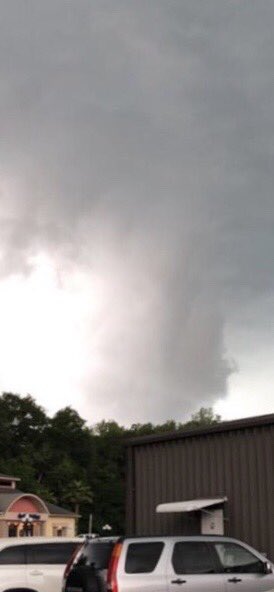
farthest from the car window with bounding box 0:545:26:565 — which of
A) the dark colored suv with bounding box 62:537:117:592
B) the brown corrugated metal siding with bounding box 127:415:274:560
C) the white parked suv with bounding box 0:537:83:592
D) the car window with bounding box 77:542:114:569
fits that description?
the brown corrugated metal siding with bounding box 127:415:274:560

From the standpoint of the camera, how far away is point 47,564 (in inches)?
744

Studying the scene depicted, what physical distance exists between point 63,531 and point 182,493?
5714 cm

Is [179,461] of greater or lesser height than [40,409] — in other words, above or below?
below

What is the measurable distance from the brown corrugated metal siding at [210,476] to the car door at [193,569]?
15.2 feet

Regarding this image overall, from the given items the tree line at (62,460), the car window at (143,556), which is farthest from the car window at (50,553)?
the tree line at (62,460)

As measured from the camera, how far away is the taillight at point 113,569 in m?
14.2

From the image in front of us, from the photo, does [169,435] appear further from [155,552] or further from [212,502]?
[155,552]

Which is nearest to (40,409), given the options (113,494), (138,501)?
(113,494)

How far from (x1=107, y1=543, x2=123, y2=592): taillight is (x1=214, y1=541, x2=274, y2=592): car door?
176 centimetres

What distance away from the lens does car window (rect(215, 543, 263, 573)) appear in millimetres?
15453

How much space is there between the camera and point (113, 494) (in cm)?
10931

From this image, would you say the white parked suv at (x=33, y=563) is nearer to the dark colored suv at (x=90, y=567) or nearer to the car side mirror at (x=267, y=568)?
the dark colored suv at (x=90, y=567)

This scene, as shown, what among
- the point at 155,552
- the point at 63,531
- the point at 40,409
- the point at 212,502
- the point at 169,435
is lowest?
the point at 155,552

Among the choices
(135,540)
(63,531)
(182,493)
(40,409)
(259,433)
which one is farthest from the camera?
(40,409)
